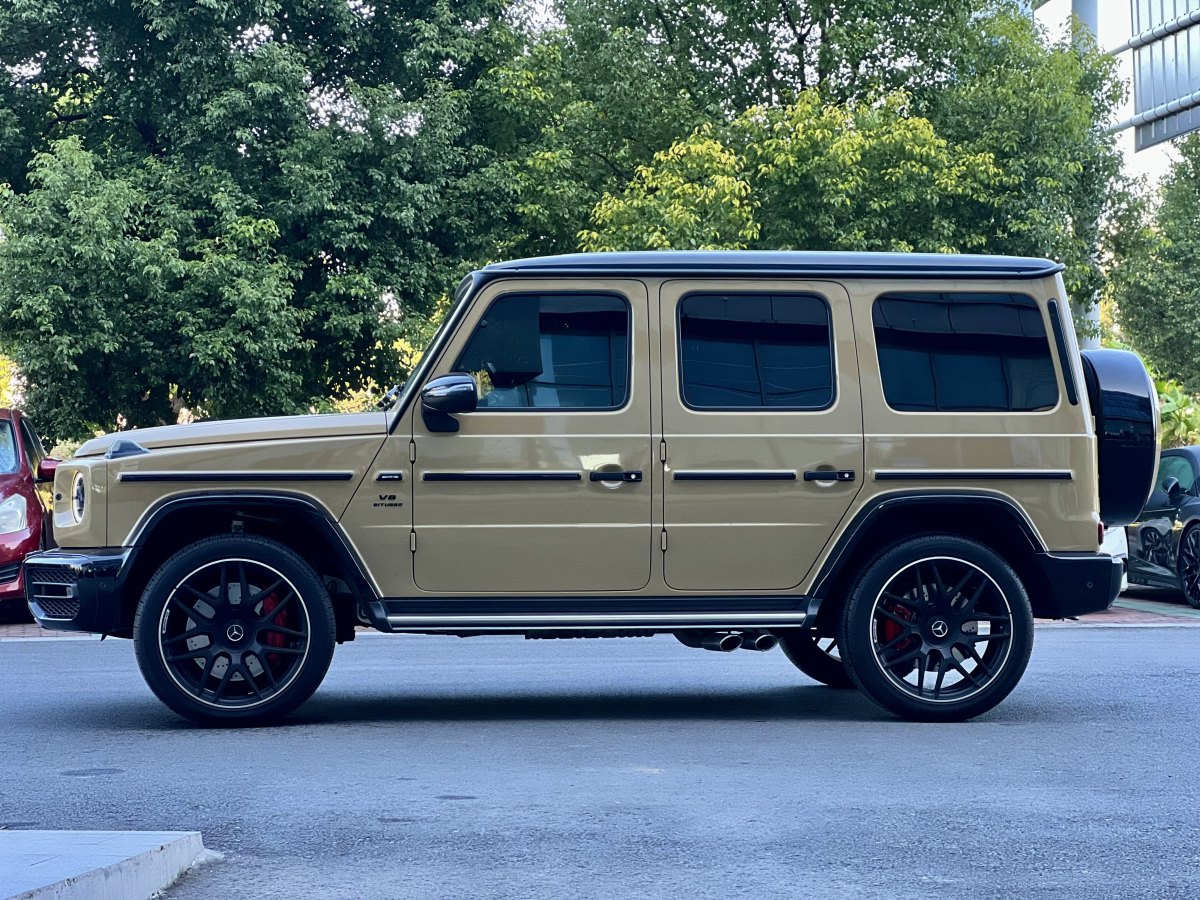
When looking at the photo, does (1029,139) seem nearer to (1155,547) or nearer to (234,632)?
(1155,547)

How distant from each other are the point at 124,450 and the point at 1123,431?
460 cm

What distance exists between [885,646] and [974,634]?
0.41 metres

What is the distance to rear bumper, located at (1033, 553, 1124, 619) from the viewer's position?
25.7 feet

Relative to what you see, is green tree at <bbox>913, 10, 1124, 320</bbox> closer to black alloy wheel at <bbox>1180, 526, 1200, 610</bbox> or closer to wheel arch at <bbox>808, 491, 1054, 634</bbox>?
black alloy wheel at <bbox>1180, 526, 1200, 610</bbox>

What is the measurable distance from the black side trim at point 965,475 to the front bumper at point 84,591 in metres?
3.43

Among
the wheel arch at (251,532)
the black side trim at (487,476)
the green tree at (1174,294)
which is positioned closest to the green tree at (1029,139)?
the green tree at (1174,294)

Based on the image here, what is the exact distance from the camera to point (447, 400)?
752 centimetres

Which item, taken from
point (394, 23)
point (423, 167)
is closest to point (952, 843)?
point (423, 167)

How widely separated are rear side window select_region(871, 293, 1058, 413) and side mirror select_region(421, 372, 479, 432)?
1.92m

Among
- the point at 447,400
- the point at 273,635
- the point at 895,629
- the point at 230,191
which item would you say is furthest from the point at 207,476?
the point at 230,191

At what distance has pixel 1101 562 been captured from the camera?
25.8 feet

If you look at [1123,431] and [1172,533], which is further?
[1172,533]

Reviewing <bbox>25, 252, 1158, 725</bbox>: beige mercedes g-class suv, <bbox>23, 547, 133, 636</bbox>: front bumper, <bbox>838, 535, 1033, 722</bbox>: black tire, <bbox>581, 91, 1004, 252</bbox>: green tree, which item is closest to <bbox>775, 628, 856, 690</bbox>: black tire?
A: <bbox>25, 252, 1158, 725</bbox>: beige mercedes g-class suv

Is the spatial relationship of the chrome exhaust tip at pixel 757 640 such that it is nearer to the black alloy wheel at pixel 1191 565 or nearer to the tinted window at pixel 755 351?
the tinted window at pixel 755 351
